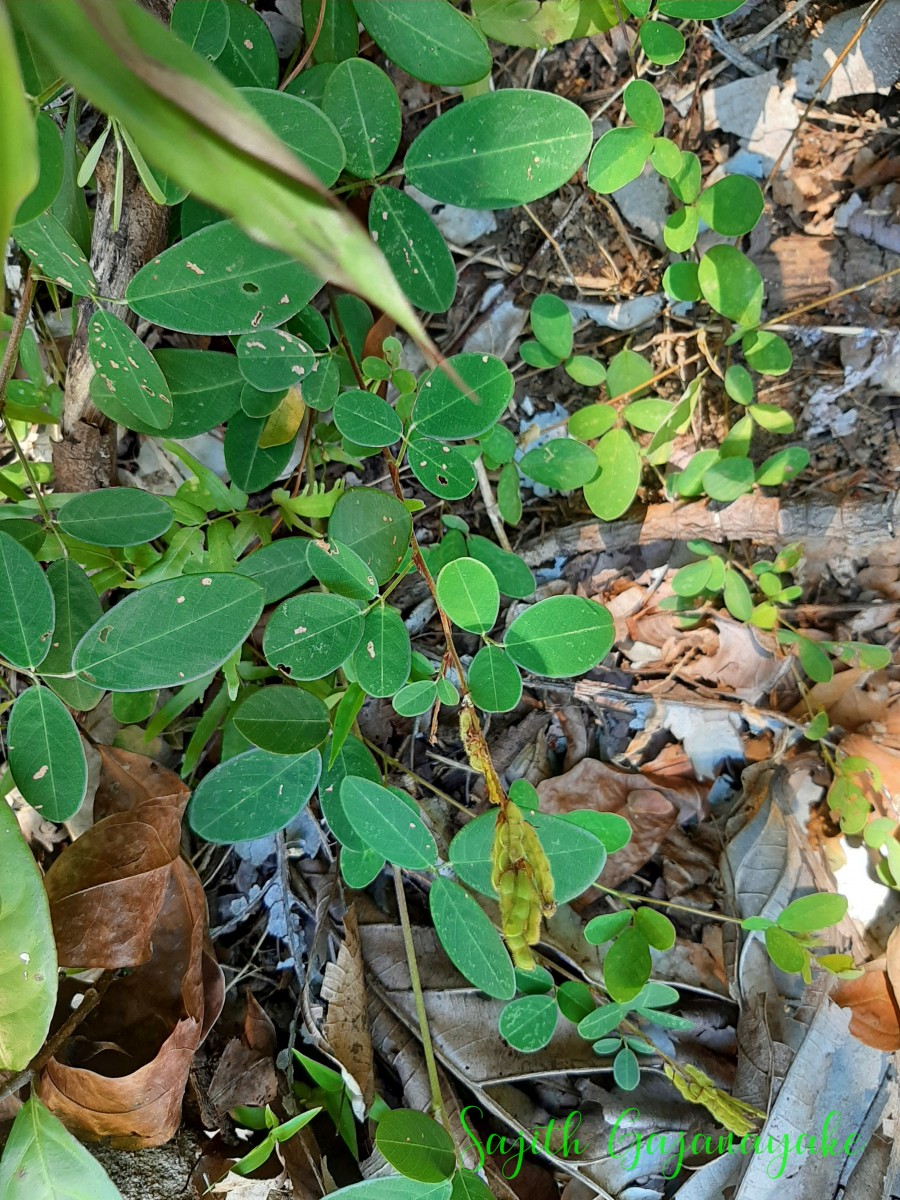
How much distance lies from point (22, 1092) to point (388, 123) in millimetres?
1857

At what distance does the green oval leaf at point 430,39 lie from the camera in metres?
1.12

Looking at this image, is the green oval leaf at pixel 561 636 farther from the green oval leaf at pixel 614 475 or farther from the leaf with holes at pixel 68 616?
the leaf with holes at pixel 68 616

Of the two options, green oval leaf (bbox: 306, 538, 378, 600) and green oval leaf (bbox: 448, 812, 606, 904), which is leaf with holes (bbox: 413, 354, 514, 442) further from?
green oval leaf (bbox: 448, 812, 606, 904)

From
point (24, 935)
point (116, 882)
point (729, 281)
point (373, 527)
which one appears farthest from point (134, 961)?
point (729, 281)

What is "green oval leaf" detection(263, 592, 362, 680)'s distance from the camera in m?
1.23

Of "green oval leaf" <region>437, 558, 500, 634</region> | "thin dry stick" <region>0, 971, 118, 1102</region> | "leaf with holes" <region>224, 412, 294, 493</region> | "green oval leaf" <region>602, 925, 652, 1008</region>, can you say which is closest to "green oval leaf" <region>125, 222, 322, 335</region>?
"leaf with holes" <region>224, 412, 294, 493</region>

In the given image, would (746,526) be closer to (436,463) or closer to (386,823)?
(436,463)

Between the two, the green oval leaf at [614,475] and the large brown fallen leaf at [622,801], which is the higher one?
the green oval leaf at [614,475]

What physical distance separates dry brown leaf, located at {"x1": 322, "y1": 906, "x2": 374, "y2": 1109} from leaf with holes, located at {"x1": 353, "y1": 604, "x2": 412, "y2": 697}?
2.42ft

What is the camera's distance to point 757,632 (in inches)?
75.1

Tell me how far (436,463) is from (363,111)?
569mm

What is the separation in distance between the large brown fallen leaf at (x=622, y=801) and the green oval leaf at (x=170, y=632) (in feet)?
3.29

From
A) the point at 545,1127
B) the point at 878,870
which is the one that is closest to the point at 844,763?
the point at 878,870

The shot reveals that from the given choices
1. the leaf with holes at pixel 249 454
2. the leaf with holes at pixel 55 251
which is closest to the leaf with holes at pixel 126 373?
the leaf with holes at pixel 55 251
